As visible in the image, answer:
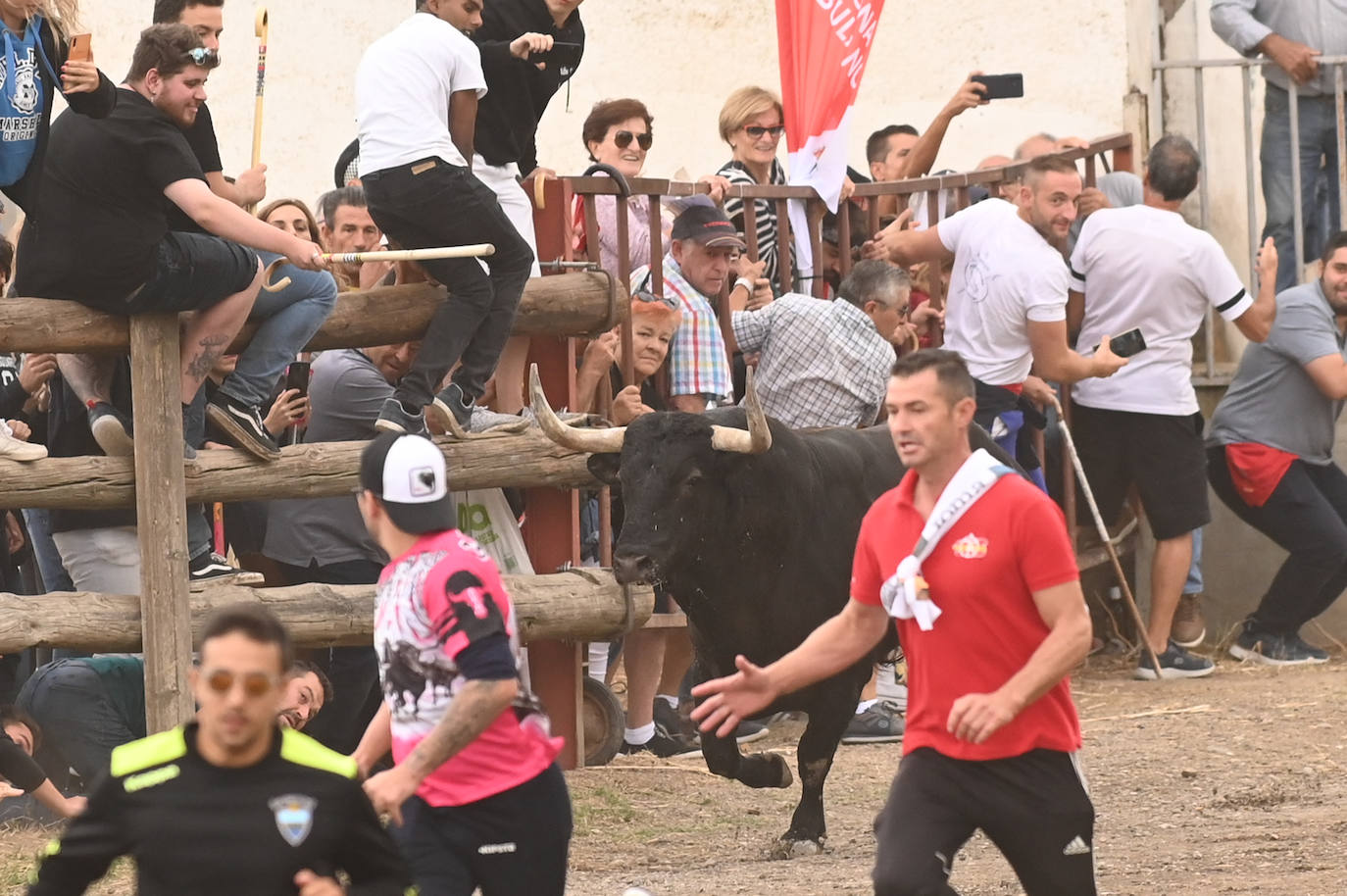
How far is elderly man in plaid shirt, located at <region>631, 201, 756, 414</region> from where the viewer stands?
9.55 m

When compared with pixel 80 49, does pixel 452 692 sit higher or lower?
lower

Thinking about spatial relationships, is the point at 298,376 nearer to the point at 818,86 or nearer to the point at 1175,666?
the point at 818,86

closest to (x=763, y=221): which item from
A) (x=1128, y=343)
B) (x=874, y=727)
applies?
(x=1128, y=343)

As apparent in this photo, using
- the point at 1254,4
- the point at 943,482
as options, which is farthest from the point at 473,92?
the point at 1254,4

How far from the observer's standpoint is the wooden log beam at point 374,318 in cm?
756

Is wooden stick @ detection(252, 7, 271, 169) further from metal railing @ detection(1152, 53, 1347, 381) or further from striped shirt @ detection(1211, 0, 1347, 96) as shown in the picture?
striped shirt @ detection(1211, 0, 1347, 96)

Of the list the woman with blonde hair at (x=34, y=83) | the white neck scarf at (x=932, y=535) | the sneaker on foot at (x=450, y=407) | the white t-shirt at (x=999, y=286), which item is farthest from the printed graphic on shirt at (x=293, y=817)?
the white t-shirt at (x=999, y=286)

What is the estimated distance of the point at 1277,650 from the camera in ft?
39.9

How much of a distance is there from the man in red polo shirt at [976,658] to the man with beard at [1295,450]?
24.4 feet

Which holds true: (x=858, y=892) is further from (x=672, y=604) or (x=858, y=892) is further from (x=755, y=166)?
(x=755, y=166)

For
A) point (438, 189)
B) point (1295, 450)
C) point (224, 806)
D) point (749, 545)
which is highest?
point (438, 189)

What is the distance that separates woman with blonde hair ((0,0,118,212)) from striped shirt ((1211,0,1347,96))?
7.39 meters

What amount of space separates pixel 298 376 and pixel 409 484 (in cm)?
457

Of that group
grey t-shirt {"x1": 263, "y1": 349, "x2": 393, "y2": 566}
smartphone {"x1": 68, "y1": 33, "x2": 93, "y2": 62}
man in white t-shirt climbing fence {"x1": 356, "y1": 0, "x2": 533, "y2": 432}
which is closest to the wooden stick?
man in white t-shirt climbing fence {"x1": 356, "y1": 0, "x2": 533, "y2": 432}
